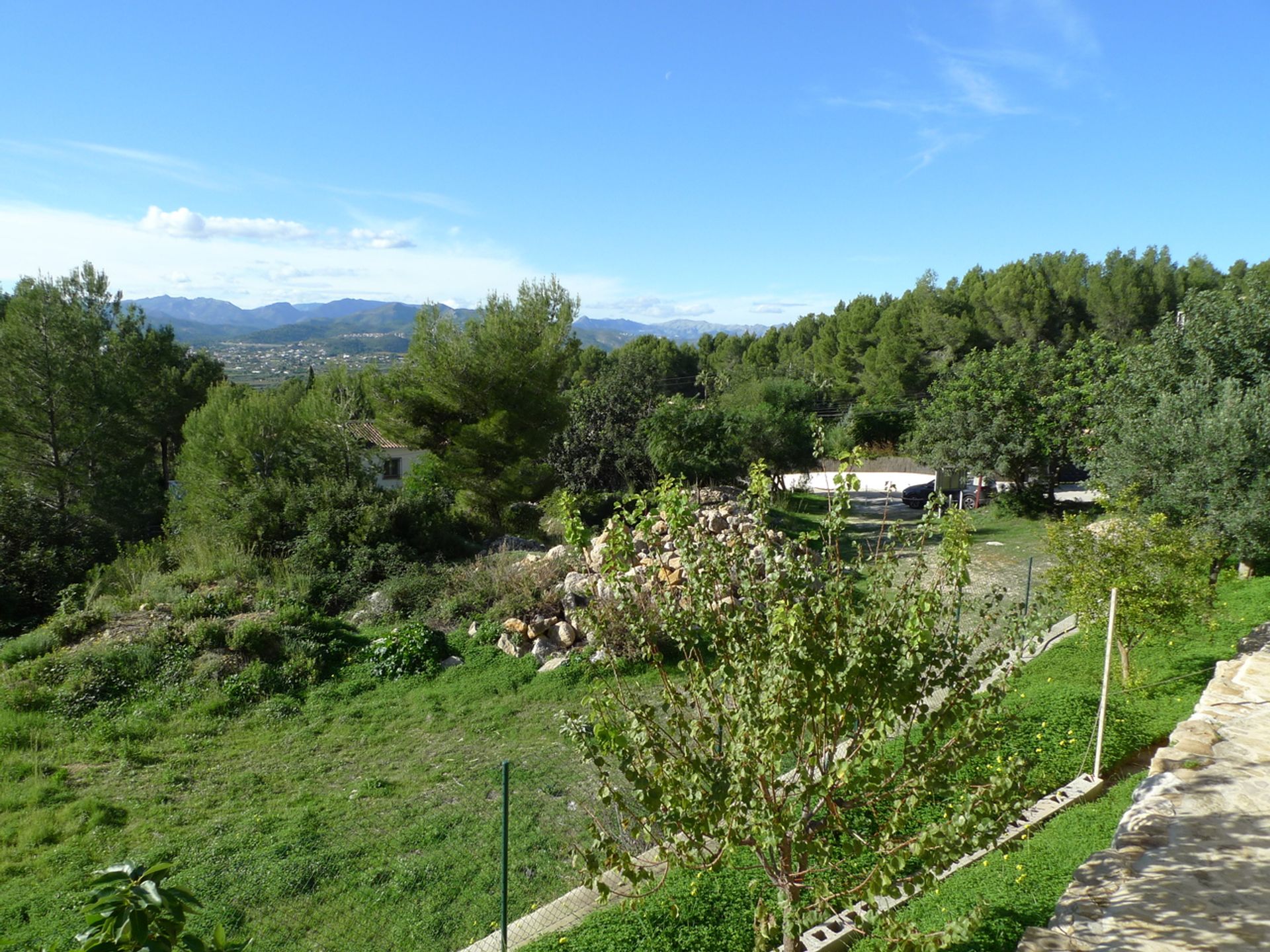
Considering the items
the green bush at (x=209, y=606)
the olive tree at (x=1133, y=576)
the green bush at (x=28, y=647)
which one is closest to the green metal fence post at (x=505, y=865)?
the olive tree at (x=1133, y=576)

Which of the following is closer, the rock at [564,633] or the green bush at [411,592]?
the rock at [564,633]

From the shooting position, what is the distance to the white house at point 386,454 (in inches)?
802

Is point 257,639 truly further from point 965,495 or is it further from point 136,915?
point 965,495

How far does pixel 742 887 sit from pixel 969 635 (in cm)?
251

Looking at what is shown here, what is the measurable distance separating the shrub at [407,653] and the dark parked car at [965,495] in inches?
791

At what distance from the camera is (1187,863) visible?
194 inches

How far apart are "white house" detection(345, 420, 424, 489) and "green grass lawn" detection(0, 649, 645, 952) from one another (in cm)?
1124

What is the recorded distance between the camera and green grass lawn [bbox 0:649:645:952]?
5.57 meters

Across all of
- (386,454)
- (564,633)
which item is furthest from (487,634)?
(386,454)

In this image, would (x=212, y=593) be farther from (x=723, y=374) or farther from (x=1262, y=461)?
(x=723, y=374)

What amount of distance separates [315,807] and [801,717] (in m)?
5.81

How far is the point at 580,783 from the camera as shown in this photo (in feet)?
24.6

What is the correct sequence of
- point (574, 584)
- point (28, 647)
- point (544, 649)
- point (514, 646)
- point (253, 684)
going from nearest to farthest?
1. point (253, 684)
2. point (28, 647)
3. point (544, 649)
4. point (514, 646)
5. point (574, 584)

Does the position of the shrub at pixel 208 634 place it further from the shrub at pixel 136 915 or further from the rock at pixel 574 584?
the shrub at pixel 136 915
